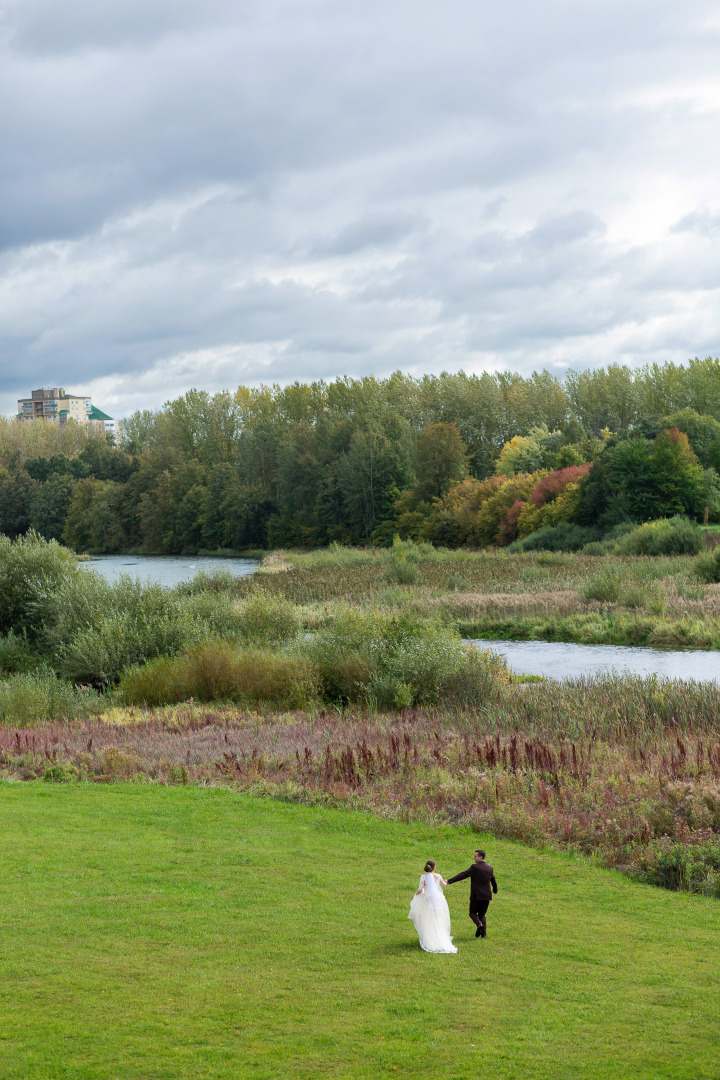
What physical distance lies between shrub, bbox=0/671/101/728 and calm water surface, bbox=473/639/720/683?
12935mm

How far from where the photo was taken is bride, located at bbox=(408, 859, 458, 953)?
6.85 meters

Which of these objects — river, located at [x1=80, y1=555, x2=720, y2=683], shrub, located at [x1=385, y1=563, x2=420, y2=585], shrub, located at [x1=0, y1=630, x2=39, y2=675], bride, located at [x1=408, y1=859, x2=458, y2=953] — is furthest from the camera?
shrub, located at [x1=385, y1=563, x2=420, y2=585]

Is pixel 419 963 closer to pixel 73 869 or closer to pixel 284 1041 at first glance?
pixel 284 1041

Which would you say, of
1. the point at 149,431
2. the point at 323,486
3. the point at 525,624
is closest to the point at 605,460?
the point at 525,624

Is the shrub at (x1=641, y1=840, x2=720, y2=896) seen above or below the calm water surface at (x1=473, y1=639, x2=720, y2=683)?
above

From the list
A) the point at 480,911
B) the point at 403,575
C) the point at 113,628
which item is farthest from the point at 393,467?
the point at 480,911

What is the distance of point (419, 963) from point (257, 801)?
721cm

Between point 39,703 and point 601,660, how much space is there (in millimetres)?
18286

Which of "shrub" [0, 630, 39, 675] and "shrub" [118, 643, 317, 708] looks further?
"shrub" [0, 630, 39, 675]

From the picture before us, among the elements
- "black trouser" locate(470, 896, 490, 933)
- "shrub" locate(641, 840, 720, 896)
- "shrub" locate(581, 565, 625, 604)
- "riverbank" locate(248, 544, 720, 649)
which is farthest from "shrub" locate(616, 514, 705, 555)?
"black trouser" locate(470, 896, 490, 933)

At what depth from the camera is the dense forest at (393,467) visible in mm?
68750

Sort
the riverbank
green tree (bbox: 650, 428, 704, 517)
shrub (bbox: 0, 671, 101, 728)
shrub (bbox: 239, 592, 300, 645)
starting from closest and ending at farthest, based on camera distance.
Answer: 1. shrub (bbox: 0, 671, 101, 728)
2. shrub (bbox: 239, 592, 300, 645)
3. the riverbank
4. green tree (bbox: 650, 428, 704, 517)

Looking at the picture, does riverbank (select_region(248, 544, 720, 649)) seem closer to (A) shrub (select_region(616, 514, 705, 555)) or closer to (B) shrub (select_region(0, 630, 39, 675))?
(A) shrub (select_region(616, 514, 705, 555))

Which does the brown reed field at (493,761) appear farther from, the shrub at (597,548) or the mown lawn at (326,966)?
the shrub at (597,548)
